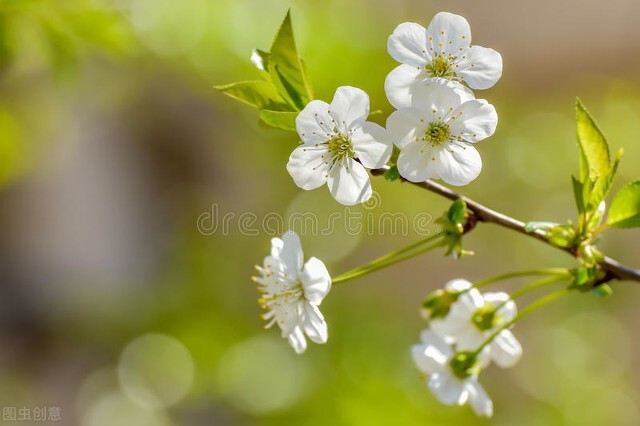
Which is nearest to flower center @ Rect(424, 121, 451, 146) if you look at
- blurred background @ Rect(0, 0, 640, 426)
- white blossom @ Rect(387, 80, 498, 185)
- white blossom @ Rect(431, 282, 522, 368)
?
white blossom @ Rect(387, 80, 498, 185)

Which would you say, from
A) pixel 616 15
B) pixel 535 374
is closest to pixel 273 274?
pixel 535 374

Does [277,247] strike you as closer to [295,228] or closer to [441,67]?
[441,67]

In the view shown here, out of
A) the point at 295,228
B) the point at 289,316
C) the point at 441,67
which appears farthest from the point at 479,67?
the point at 295,228

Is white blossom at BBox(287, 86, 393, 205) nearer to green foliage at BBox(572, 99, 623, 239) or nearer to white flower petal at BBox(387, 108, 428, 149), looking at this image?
white flower petal at BBox(387, 108, 428, 149)

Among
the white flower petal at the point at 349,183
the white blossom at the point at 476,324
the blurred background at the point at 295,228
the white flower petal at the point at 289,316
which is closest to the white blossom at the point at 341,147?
the white flower petal at the point at 349,183

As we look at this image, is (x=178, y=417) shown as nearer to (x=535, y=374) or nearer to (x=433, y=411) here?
(x=433, y=411)
